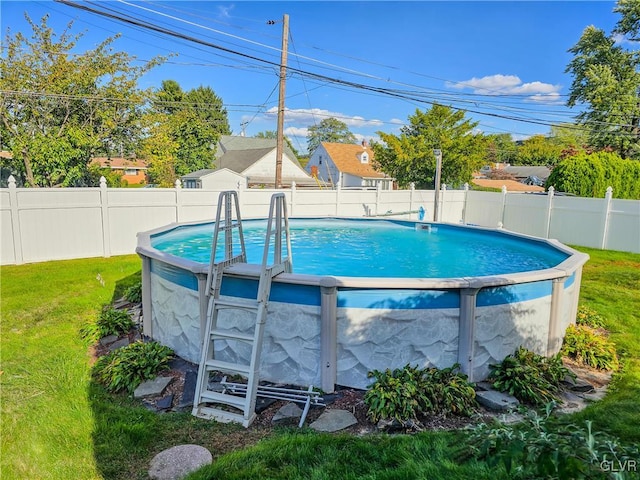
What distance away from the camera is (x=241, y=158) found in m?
28.8

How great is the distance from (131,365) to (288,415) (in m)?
1.81

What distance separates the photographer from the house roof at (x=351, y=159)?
108 ft

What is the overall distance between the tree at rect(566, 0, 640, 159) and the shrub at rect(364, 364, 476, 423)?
2266 cm

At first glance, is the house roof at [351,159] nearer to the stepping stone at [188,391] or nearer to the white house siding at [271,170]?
the white house siding at [271,170]

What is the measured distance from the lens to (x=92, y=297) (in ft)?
22.6

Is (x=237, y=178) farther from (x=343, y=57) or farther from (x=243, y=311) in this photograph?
(x=243, y=311)

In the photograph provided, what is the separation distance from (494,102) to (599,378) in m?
17.0

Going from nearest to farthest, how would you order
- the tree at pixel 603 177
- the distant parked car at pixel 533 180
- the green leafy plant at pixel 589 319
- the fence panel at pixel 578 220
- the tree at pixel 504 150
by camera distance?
the green leafy plant at pixel 589 319 → the fence panel at pixel 578 220 → the tree at pixel 603 177 → the distant parked car at pixel 533 180 → the tree at pixel 504 150

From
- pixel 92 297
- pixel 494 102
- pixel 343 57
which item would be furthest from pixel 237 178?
pixel 92 297

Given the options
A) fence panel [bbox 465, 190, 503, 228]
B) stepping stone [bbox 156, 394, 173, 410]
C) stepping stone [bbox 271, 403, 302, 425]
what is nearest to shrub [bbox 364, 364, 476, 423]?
stepping stone [bbox 271, 403, 302, 425]

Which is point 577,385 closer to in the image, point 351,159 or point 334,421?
point 334,421

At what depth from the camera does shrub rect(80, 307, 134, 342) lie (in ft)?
17.5

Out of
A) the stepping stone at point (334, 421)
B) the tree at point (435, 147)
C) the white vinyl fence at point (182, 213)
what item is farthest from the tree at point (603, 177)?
the stepping stone at point (334, 421)

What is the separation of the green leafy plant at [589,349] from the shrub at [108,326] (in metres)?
5.67
